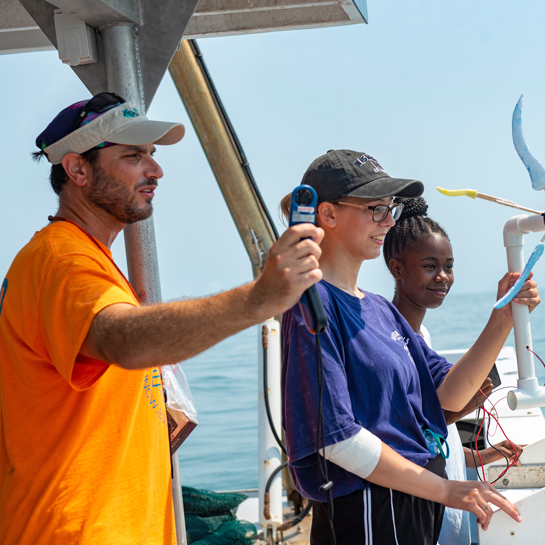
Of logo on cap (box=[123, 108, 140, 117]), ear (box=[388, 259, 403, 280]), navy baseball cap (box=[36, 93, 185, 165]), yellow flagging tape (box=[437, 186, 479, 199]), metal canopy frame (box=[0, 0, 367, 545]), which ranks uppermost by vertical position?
metal canopy frame (box=[0, 0, 367, 545])

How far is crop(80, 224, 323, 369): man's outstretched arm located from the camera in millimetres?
1168

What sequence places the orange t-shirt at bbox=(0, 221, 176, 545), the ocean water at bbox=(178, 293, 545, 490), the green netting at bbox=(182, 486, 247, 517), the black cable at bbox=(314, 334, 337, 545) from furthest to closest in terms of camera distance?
the ocean water at bbox=(178, 293, 545, 490) < the green netting at bbox=(182, 486, 247, 517) < the black cable at bbox=(314, 334, 337, 545) < the orange t-shirt at bbox=(0, 221, 176, 545)

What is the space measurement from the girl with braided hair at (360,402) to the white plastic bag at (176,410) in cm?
36

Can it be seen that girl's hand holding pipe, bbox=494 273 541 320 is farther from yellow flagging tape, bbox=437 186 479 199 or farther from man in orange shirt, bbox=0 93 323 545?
man in orange shirt, bbox=0 93 323 545

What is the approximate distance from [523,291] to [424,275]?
78 centimetres

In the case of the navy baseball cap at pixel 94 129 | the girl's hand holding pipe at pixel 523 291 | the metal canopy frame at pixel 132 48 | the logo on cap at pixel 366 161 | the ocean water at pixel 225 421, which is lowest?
the ocean water at pixel 225 421

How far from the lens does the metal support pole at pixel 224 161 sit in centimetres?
490

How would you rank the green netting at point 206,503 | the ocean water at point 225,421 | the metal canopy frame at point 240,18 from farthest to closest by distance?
the ocean water at point 225,421 < the green netting at point 206,503 < the metal canopy frame at point 240,18

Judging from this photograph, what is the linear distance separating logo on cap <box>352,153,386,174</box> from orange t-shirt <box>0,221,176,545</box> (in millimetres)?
827

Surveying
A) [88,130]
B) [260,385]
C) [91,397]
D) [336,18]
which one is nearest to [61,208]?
[88,130]

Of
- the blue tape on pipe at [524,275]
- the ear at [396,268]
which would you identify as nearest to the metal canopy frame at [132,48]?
the ear at [396,268]

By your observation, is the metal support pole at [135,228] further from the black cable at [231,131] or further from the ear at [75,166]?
the black cable at [231,131]

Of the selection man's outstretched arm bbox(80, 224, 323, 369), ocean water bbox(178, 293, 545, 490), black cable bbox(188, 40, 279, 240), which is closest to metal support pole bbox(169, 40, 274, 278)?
black cable bbox(188, 40, 279, 240)

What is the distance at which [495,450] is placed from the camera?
2.58 meters
